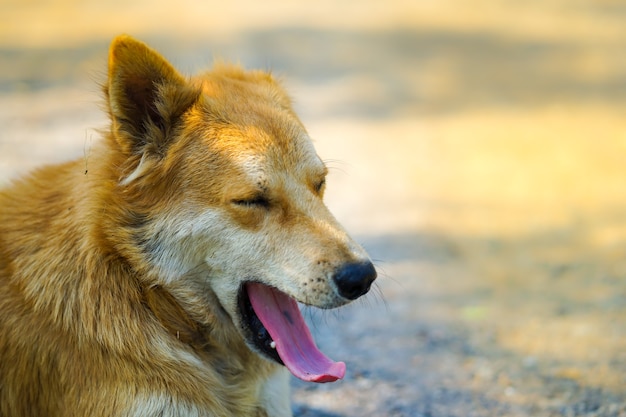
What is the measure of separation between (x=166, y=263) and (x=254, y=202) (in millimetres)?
477

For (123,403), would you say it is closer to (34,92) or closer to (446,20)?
(34,92)

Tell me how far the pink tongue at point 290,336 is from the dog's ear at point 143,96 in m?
0.82

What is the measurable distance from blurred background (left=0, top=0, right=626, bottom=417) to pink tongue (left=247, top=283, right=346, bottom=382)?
1.06 meters

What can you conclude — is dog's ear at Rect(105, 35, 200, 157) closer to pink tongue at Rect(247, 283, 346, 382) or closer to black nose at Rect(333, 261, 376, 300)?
pink tongue at Rect(247, 283, 346, 382)

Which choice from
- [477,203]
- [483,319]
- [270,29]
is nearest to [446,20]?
[270,29]

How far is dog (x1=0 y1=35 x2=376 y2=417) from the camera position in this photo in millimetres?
3312

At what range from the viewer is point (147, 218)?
3.42m

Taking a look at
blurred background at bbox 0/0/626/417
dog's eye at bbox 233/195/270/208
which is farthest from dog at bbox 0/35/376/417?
blurred background at bbox 0/0/626/417

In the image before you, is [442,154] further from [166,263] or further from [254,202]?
[166,263]

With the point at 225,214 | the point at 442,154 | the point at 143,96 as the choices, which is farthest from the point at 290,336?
the point at 442,154

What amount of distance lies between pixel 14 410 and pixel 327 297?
146 cm

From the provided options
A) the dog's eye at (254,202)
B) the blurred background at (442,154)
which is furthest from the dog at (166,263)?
the blurred background at (442,154)

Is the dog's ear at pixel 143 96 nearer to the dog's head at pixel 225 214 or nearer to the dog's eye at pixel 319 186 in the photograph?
the dog's head at pixel 225 214

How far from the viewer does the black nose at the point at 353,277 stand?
10.8ft
